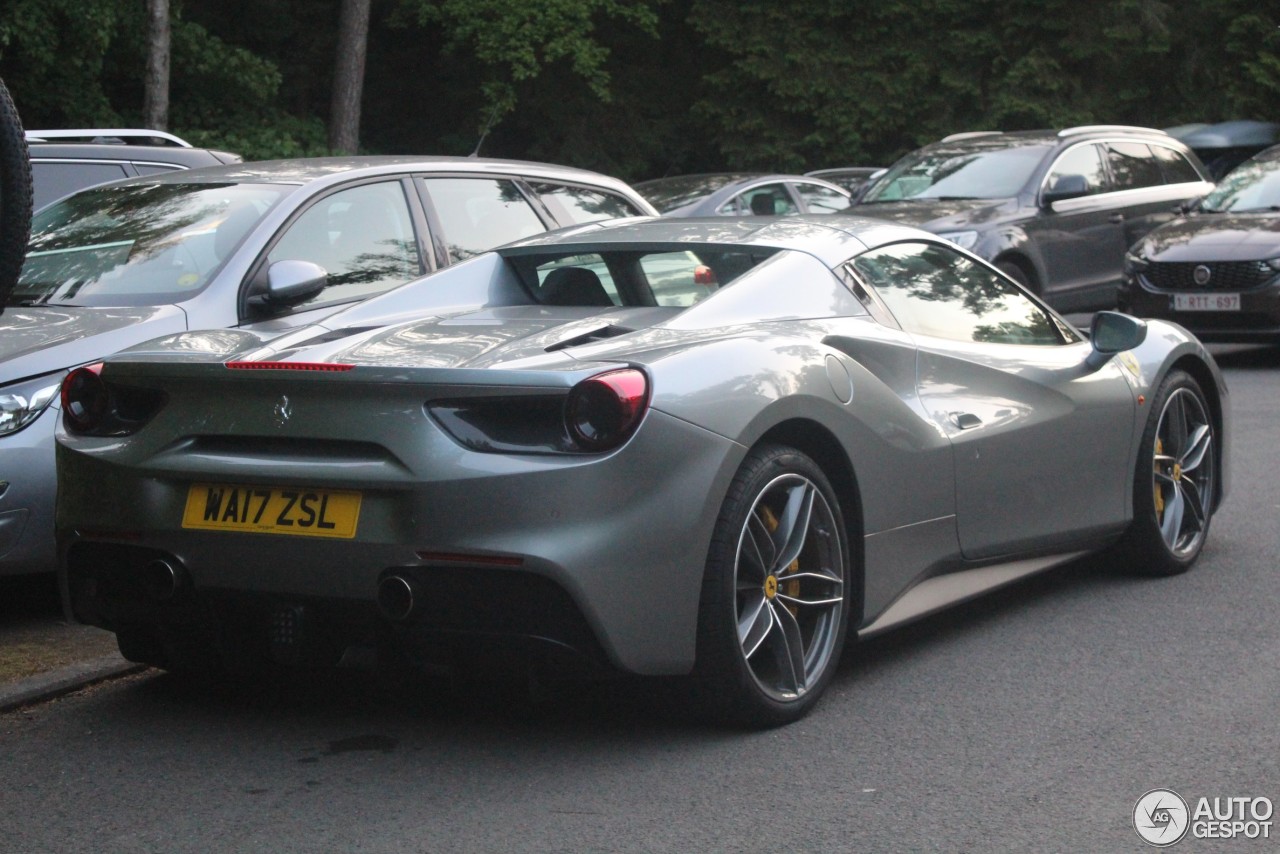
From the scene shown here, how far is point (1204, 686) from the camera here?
464 centimetres

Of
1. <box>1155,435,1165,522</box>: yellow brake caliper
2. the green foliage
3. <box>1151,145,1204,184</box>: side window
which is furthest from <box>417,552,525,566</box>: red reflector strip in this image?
the green foliage

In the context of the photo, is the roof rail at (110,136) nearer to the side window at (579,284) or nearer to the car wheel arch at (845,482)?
the side window at (579,284)

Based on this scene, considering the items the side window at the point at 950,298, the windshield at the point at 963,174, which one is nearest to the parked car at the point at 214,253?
the side window at the point at 950,298

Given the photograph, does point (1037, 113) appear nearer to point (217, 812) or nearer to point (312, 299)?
point (312, 299)

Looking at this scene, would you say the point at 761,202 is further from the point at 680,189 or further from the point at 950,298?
the point at 950,298

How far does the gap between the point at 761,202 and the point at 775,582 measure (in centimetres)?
991

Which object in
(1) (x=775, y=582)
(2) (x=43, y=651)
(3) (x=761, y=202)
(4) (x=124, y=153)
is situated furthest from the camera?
(3) (x=761, y=202)

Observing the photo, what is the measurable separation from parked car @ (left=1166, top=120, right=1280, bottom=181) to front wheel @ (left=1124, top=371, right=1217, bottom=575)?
20.9 meters

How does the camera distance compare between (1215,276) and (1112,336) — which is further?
(1215,276)

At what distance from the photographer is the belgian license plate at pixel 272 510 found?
3.96m

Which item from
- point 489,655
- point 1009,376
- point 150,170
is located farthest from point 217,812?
point 150,170

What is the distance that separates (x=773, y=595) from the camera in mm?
4344

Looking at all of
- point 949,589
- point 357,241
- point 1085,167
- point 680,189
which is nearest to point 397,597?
point 949,589

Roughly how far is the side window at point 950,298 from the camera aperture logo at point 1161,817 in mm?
1752
